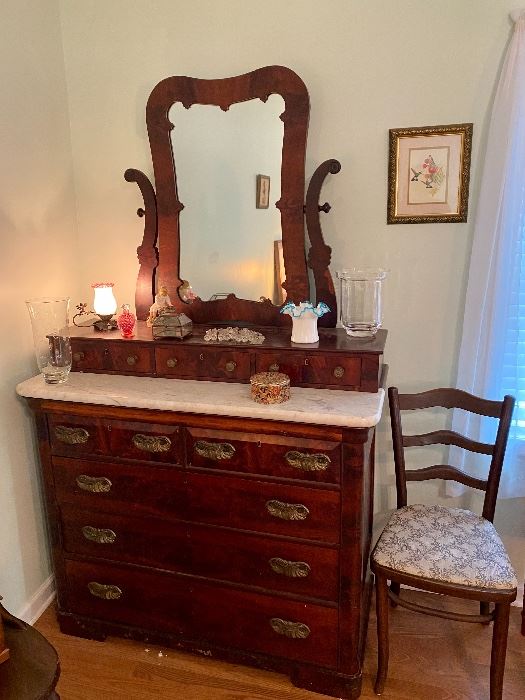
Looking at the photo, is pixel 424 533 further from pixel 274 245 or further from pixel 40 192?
pixel 40 192

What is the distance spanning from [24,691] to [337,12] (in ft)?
7.49

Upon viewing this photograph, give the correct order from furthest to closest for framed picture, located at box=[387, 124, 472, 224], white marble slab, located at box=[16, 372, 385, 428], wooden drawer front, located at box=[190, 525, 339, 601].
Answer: framed picture, located at box=[387, 124, 472, 224], wooden drawer front, located at box=[190, 525, 339, 601], white marble slab, located at box=[16, 372, 385, 428]

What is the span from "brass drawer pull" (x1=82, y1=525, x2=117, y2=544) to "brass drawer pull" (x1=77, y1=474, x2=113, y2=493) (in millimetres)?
157

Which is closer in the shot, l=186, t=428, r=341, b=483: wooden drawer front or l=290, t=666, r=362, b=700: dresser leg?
l=186, t=428, r=341, b=483: wooden drawer front

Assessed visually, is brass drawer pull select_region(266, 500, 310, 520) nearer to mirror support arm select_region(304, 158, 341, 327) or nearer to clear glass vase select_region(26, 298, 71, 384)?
mirror support arm select_region(304, 158, 341, 327)

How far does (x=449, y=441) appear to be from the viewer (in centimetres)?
197

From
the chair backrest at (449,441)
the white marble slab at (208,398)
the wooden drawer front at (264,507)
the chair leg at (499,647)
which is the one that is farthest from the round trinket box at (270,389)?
the chair leg at (499,647)

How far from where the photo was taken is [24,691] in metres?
1.27

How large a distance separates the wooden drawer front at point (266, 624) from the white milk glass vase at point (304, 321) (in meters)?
0.88

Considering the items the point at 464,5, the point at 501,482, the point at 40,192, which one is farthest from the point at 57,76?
the point at 501,482

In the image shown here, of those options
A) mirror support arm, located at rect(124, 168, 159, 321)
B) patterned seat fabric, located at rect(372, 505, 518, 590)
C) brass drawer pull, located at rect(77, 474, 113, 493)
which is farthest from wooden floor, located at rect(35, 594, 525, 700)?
mirror support arm, located at rect(124, 168, 159, 321)

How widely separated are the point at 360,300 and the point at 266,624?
3.90 feet

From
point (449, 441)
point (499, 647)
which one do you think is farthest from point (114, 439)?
point (499, 647)

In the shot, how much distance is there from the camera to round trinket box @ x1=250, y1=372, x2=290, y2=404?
1.63m
